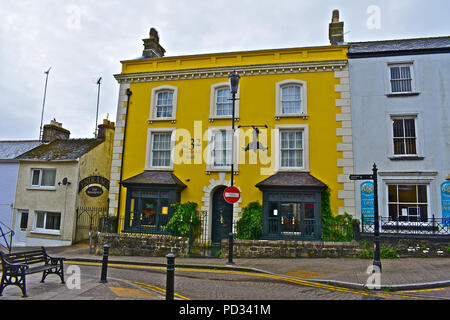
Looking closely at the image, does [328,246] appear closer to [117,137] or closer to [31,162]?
[117,137]

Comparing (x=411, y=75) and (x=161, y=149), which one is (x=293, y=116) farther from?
(x=161, y=149)

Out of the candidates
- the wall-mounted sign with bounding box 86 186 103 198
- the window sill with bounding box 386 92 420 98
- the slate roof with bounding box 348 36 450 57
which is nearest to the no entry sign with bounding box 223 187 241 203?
the window sill with bounding box 386 92 420 98

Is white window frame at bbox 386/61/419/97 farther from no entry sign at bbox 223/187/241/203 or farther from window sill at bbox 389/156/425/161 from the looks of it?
no entry sign at bbox 223/187/241/203

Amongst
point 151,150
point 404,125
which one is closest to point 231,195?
point 151,150

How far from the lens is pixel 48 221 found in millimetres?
18656

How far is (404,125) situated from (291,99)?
5.47m

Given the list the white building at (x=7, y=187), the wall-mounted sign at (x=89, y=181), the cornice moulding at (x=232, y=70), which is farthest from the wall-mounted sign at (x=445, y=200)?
the white building at (x=7, y=187)

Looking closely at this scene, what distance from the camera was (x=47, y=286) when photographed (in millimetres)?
7906

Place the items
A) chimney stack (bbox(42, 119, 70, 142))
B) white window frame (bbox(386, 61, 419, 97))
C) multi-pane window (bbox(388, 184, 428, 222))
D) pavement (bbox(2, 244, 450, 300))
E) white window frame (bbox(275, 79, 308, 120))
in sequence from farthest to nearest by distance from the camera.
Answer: chimney stack (bbox(42, 119, 70, 142)) → white window frame (bbox(275, 79, 308, 120)) → white window frame (bbox(386, 61, 419, 97)) → multi-pane window (bbox(388, 184, 428, 222)) → pavement (bbox(2, 244, 450, 300))

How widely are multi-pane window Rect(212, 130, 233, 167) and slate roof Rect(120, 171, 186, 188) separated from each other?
222 cm

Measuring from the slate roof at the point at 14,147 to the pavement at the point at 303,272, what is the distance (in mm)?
9959

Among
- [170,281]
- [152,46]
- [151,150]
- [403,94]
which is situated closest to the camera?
[170,281]

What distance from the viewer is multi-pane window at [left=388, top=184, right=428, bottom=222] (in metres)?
14.2

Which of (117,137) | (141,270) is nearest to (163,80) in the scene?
(117,137)
